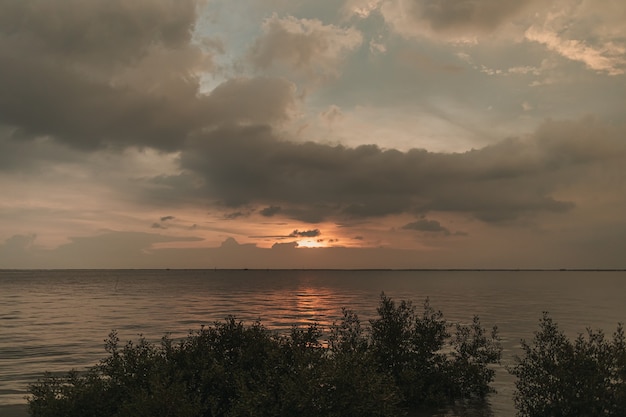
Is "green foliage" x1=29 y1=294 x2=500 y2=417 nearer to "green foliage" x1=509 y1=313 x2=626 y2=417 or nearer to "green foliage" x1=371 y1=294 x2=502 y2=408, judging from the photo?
"green foliage" x1=371 y1=294 x2=502 y2=408

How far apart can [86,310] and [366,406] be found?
102 meters

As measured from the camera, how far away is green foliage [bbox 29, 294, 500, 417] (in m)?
17.6

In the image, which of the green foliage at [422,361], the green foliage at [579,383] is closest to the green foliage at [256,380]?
the green foliage at [422,361]

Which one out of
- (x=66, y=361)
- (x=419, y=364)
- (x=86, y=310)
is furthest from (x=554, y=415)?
(x=86, y=310)

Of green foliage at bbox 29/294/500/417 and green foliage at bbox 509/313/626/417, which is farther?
green foliage at bbox 509/313/626/417

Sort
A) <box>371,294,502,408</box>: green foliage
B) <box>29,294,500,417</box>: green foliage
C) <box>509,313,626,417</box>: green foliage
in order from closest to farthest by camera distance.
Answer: <box>29,294,500,417</box>: green foliage < <box>509,313,626,417</box>: green foliage < <box>371,294,502,408</box>: green foliage

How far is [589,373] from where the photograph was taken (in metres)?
19.4

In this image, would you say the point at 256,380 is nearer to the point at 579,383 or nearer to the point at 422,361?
the point at 422,361

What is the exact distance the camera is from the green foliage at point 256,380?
57.7 feet

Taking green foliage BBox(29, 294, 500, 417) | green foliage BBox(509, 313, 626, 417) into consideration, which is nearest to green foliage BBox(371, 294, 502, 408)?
green foliage BBox(29, 294, 500, 417)

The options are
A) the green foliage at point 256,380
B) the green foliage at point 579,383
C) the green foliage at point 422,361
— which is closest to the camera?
the green foliage at point 256,380

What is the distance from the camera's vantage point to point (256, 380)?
69.6 ft

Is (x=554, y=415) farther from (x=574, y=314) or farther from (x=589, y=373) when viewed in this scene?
(x=574, y=314)

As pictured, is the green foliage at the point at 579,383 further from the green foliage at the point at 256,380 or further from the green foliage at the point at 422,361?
the green foliage at the point at 256,380
